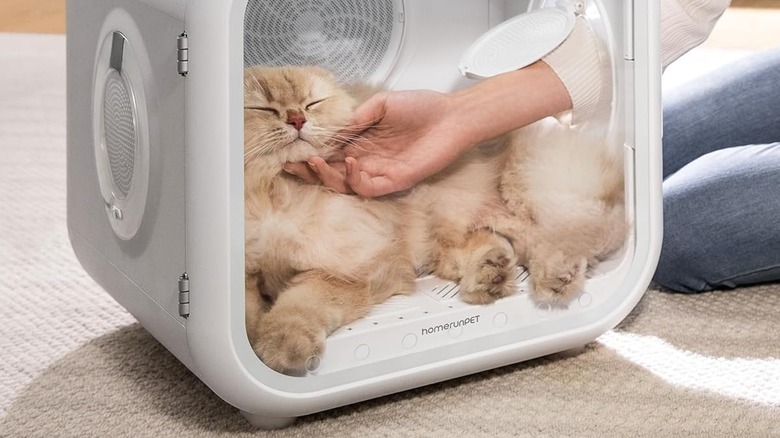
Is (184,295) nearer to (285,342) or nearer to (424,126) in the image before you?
(285,342)

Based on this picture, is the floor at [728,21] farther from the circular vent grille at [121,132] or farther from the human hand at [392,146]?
the circular vent grille at [121,132]

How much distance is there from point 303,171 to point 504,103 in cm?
24

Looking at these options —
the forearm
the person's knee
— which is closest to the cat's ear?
the forearm

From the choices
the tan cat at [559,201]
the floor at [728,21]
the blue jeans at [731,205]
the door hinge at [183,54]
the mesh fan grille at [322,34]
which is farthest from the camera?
the floor at [728,21]

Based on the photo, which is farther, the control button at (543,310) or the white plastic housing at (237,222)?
the control button at (543,310)

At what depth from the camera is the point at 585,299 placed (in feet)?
3.92

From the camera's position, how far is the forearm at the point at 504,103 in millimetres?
1096

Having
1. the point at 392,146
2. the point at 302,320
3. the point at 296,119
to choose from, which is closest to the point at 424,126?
the point at 392,146

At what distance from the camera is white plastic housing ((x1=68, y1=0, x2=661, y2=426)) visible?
0.93 meters

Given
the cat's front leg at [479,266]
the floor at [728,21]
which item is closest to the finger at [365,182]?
the cat's front leg at [479,266]

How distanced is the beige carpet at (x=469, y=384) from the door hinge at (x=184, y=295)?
0.16 meters

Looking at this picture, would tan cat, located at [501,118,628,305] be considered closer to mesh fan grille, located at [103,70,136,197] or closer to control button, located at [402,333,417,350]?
control button, located at [402,333,417,350]

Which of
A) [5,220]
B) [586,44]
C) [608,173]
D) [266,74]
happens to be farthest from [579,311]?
[5,220]

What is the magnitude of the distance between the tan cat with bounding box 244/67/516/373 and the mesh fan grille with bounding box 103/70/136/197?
0.16 meters
